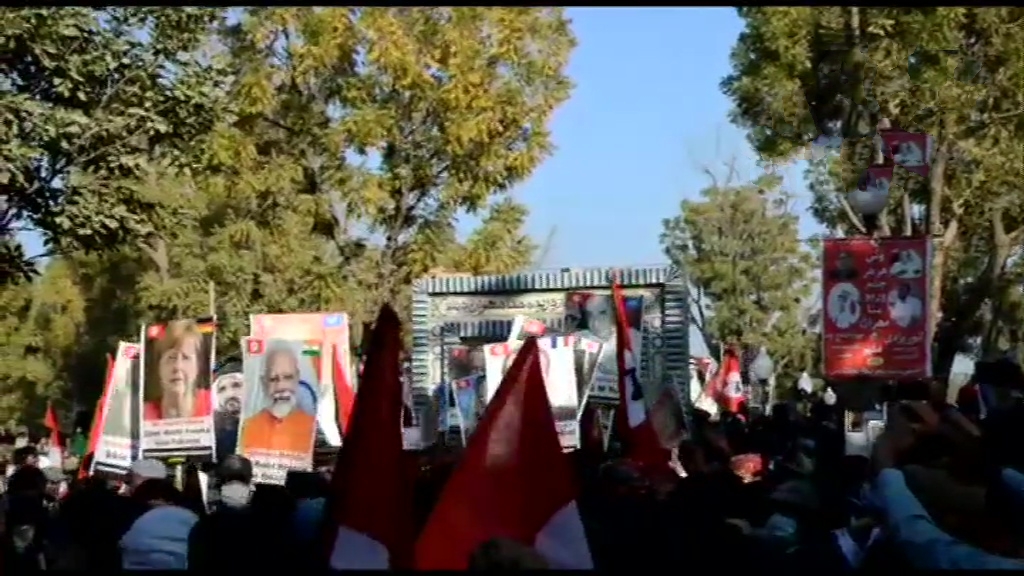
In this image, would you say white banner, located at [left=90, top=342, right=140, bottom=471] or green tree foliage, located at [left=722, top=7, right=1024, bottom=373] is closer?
white banner, located at [left=90, top=342, right=140, bottom=471]

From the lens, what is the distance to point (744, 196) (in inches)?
2894

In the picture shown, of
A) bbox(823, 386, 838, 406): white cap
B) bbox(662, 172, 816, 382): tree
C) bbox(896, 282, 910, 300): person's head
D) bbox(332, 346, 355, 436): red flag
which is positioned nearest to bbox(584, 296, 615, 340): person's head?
bbox(823, 386, 838, 406): white cap

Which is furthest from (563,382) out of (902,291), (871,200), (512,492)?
(512,492)

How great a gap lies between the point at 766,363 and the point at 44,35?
18.5 meters

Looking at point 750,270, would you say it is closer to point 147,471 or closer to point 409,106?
point 409,106

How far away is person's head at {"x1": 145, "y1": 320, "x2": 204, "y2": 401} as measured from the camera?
15.0 metres

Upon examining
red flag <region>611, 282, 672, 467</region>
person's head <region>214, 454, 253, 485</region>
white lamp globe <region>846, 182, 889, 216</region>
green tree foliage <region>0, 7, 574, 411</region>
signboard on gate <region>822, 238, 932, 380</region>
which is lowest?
person's head <region>214, 454, 253, 485</region>

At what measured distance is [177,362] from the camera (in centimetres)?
1508

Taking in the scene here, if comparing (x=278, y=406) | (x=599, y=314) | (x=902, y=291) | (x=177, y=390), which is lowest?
(x=278, y=406)

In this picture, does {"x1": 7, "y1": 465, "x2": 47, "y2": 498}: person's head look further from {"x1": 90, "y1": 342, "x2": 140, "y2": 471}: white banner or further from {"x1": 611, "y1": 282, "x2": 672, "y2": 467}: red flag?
{"x1": 90, "y1": 342, "x2": 140, "y2": 471}: white banner

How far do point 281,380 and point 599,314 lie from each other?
5855 mm

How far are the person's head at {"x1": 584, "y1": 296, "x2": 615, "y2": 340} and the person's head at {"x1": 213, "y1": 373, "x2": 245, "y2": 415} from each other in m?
3.80

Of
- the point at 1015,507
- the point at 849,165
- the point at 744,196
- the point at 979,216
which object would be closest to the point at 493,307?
the point at 849,165

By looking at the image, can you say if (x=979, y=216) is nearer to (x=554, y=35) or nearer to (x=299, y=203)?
(x=554, y=35)
